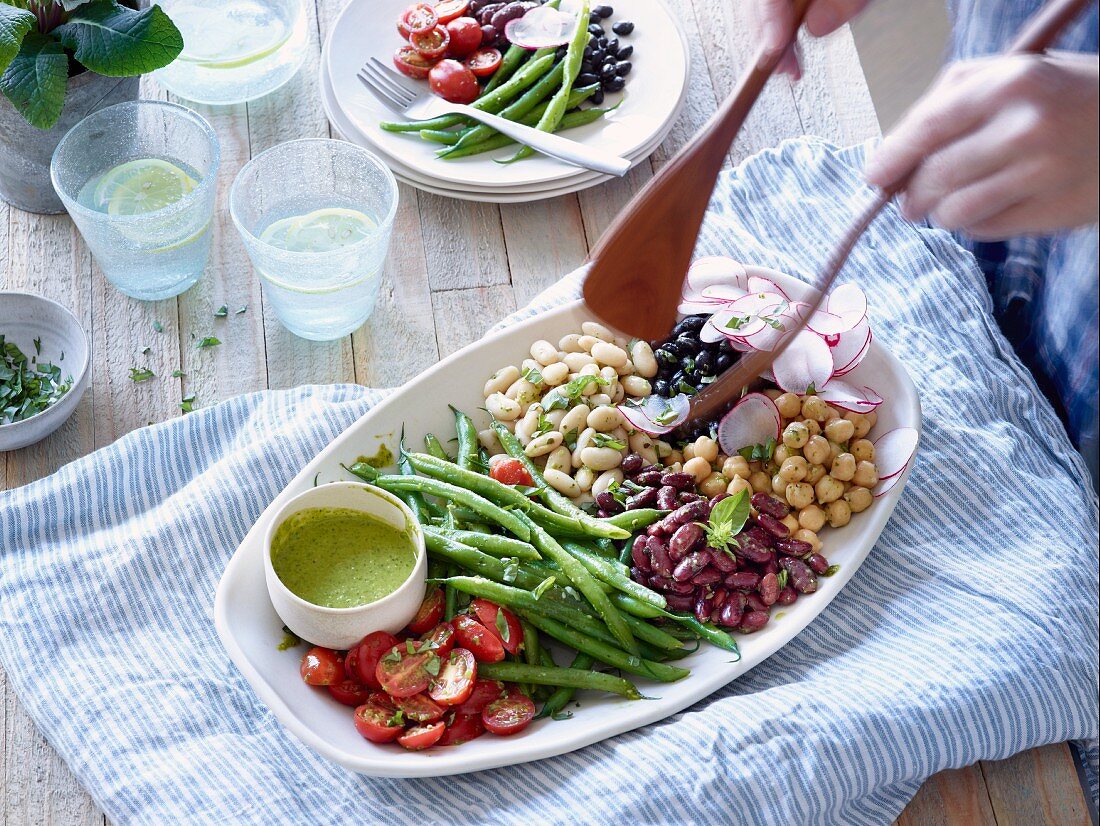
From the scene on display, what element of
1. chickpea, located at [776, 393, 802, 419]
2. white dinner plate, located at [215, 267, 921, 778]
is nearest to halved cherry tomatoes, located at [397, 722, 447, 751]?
white dinner plate, located at [215, 267, 921, 778]

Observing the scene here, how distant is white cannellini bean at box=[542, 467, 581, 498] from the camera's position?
5.97 feet

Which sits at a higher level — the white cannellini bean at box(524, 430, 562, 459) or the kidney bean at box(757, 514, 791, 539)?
the kidney bean at box(757, 514, 791, 539)

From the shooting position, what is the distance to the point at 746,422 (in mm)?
1828

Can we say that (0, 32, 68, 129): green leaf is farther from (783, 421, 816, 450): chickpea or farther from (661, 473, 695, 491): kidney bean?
(783, 421, 816, 450): chickpea

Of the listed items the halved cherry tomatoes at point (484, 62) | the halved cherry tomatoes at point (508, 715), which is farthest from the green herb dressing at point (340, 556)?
the halved cherry tomatoes at point (484, 62)

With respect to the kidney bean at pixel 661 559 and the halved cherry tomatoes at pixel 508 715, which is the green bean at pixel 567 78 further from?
the halved cherry tomatoes at pixel 508 715

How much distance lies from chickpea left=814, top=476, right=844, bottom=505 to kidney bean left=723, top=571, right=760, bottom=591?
17 cm

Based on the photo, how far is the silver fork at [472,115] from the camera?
2363mm

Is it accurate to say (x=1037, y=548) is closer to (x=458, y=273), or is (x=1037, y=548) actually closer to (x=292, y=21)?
(x=458, y=273)

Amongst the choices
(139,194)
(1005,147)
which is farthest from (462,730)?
(139,194)

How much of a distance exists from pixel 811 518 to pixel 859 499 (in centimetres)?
8

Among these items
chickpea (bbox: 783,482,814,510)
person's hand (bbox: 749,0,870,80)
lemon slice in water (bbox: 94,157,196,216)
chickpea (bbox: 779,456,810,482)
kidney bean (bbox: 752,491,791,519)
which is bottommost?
lemon slice in water (bbox: 94,157,196,216)

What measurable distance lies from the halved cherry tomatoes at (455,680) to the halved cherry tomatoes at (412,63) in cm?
141

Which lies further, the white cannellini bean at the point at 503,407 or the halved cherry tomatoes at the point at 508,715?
the white cannellini bean at the point at 503,407
